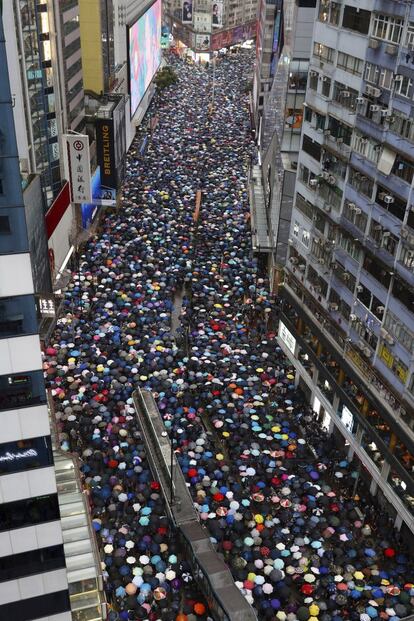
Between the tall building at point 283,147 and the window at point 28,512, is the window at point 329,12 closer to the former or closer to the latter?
the tall building at point 283,147

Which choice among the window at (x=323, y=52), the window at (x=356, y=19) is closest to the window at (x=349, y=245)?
the window at (x=323, y=52)

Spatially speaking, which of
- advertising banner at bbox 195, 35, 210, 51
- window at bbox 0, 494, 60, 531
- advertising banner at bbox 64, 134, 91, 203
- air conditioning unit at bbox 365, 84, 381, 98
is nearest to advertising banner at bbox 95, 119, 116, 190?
advertising banner at bbox 64, 134, 91, 203

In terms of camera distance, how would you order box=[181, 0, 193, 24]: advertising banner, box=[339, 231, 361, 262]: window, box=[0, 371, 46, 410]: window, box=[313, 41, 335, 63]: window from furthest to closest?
box=[181, 0, 193, 24]: advertising banner
box=[313, 41, 335, 63]: window
box=[339, 231, 361, 262]: window
box=[0, 371, 46, 410]: window

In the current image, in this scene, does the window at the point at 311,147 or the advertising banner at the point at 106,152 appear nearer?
the window at the point at 311,147

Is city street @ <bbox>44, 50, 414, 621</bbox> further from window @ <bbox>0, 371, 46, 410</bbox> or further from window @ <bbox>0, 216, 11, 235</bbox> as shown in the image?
window @ <bbox>0, 216, 11, 235</bbox>

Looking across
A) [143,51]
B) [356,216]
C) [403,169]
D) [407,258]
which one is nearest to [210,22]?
[143,51]

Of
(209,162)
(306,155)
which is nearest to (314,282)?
(306,155)
